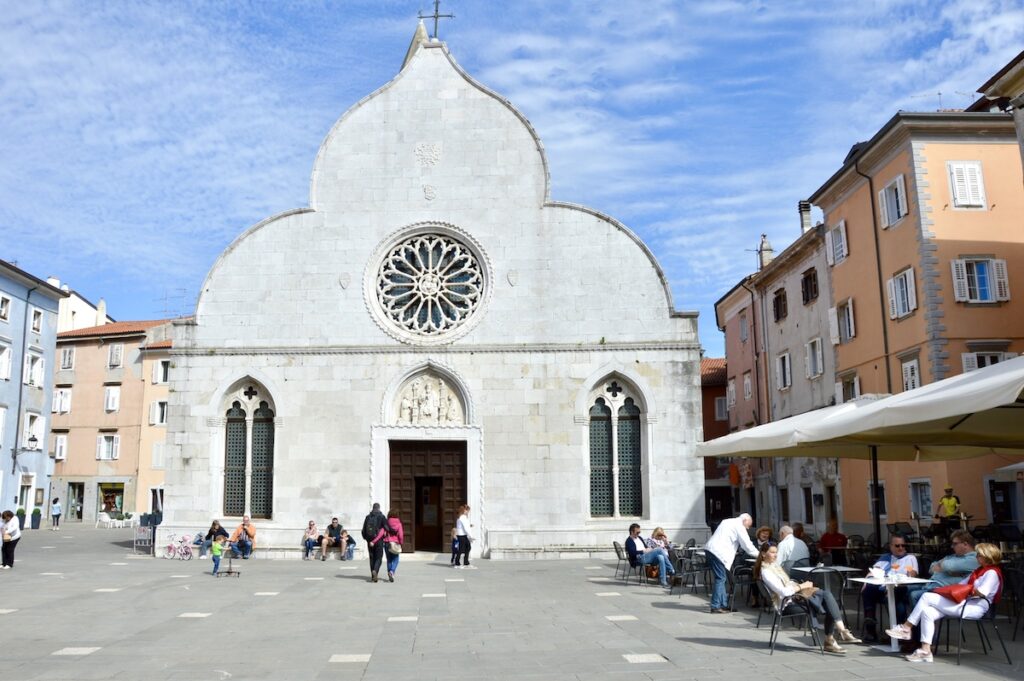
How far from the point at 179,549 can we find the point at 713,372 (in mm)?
33730

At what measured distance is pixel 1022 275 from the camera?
24.2 m

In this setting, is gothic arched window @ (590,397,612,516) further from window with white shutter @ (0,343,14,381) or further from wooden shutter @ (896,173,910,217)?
window with white shutter @ (0,343,14,381)

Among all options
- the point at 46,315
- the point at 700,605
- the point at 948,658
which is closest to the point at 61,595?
the point at 700,605

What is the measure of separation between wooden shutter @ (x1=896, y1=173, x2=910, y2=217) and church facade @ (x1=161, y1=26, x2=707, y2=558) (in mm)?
7552

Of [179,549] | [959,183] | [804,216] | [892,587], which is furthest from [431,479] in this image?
[804,216]

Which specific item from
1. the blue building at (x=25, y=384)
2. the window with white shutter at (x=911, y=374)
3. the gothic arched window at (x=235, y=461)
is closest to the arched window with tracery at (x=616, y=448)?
the window with white shutter at (x=911, y=374)

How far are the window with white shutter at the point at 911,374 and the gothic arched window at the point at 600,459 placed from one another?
8.94 metres

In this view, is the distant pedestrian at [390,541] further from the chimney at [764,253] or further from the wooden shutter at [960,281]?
the chimney at [764,253]

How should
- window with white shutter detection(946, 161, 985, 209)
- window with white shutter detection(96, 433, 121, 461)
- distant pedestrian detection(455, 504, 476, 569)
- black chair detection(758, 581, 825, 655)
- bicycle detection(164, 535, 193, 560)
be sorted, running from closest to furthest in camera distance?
black chair detection(758, 581, 825, 655)
distant pedestrian detection(455, 504, 476, 569)
bicycle detection(164, 535, 193, 560)
window with white shutter detection(946, 161, 985, 209)
window with white shutter detection(96, 433, 121, 461)

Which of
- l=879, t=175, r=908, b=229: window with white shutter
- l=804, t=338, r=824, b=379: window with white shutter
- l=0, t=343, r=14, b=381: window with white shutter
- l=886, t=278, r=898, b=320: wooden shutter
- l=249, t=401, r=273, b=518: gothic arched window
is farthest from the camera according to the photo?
l=0, t=343, r=14, b=381: window with white shutter

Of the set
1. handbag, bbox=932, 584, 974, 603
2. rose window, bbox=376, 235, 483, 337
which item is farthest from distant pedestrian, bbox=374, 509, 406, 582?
handbag, bbox=932, 584, 974, 603

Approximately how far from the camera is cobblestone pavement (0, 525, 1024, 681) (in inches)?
343

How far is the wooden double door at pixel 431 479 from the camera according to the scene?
2312 cm

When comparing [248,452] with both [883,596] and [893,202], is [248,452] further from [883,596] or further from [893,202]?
[893,202]
